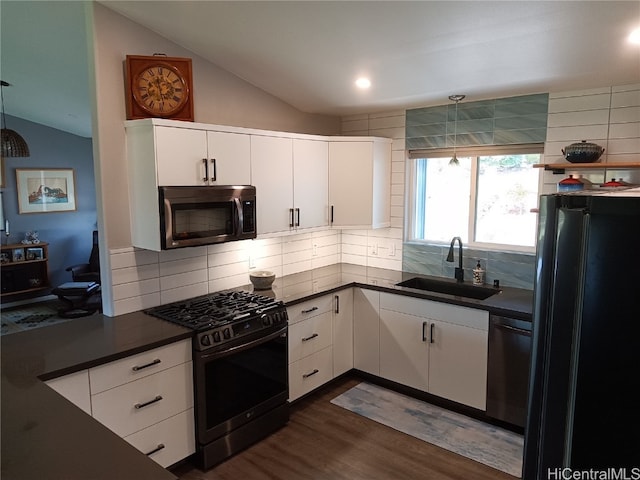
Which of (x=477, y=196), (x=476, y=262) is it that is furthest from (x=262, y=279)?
(x=477, y=196)

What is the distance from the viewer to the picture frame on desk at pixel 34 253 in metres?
6.24

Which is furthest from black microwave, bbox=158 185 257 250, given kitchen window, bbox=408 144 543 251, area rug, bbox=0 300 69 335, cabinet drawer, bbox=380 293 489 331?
area rug, bbox=0 300 69 335

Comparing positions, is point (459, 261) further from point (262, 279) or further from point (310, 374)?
point (262, 279)

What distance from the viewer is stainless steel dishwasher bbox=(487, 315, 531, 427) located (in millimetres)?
2879

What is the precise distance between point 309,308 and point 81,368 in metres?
1.63

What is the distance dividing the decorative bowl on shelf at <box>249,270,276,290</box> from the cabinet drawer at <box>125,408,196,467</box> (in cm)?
109

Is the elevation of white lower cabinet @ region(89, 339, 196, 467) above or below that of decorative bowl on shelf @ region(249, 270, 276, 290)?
below

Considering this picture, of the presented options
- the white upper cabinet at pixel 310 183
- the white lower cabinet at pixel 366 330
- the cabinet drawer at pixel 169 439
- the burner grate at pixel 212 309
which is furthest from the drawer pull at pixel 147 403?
the white lower cabinet at pixel 366 330

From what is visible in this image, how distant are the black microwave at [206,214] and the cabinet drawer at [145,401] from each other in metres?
0.74

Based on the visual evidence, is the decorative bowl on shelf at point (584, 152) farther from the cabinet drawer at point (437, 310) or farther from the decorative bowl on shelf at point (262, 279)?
the decorative bowl on shelf at point (262, 279)

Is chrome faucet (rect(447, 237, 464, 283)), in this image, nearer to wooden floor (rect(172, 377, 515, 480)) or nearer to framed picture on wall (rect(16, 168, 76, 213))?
wooden floor (rect(172, 377, 515, 480))

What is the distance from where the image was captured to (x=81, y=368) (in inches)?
81.2

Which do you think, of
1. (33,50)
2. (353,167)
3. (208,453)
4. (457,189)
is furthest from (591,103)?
(33,50)

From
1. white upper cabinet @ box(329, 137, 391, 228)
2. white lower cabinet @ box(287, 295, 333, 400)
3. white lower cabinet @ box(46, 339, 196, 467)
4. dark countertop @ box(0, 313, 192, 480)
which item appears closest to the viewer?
dark countertop @ box(0, 313, 192, 480)
